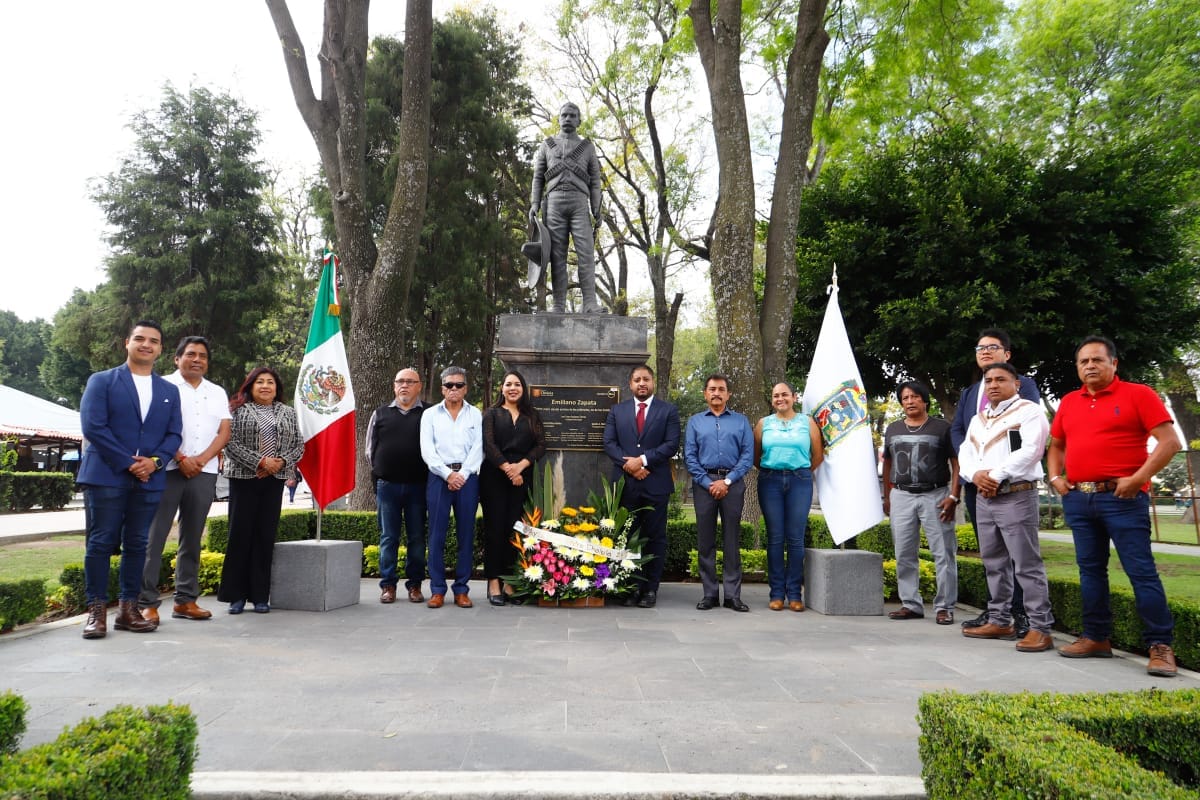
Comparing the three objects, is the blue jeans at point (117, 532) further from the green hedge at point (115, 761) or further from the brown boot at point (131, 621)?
the green hedge at point (115, 761)

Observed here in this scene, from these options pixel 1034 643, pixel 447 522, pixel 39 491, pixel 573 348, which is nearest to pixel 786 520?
pixel 1034 643

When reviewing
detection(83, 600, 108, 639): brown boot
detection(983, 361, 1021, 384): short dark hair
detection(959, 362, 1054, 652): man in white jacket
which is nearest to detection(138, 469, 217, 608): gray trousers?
detection(83, 600, 108, 639): brown boot

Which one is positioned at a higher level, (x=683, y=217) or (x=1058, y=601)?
(x=683, y=217)

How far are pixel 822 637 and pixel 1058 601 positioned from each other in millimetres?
2113

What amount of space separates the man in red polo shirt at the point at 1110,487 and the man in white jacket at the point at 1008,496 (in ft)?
0.72

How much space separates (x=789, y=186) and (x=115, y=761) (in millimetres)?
10041

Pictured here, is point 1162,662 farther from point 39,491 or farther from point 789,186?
point 39,491

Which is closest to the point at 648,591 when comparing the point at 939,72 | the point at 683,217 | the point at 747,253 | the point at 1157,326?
the point at 747,253

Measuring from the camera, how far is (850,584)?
21.2ft

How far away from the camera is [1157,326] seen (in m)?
11.3

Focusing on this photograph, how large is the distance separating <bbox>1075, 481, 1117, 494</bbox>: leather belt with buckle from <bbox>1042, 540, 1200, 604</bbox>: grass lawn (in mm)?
3464

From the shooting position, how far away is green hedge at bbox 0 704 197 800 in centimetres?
188

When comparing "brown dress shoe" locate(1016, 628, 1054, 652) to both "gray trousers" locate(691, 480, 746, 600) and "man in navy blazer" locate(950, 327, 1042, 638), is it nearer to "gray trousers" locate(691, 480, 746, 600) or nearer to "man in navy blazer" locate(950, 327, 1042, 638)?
"man in navy blazer" locate(950, 327, 1042, 638)

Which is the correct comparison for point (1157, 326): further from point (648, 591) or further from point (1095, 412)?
point (648, 591)
